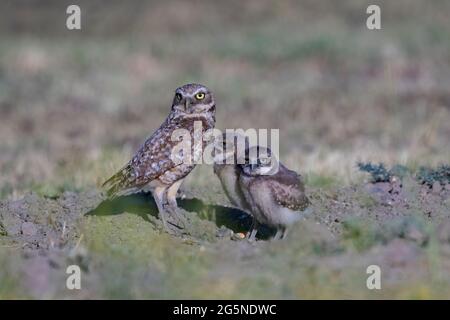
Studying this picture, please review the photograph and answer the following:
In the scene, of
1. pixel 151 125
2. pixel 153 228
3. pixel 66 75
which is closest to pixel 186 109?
pixel 153 228

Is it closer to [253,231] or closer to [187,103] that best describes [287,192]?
[253,231]

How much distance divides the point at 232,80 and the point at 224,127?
4547 millimetres

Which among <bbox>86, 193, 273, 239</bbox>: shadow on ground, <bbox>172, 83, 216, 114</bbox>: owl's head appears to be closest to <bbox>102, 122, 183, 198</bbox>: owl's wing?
<bbox>172, 83, 216, 114</bbox>: owl's head

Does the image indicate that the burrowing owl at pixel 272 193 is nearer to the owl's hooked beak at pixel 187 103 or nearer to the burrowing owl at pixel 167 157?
the burrowing owl at pixel 167 157

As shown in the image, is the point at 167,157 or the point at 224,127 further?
the point at 224,127

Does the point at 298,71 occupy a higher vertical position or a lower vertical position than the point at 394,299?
higher

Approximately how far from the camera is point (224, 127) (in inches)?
639

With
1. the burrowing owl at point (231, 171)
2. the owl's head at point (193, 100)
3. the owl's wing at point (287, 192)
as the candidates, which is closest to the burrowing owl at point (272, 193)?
the owl's wing at point (287, 192)

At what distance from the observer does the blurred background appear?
13305mm

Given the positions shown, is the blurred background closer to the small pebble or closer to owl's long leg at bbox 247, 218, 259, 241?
owl's long leg at bbox 247, 218, 259, 241

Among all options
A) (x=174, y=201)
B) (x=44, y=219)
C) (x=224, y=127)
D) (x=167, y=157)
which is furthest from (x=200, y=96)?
(x=224, y=127)

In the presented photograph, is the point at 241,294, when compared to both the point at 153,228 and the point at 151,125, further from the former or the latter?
the point at 151,125
